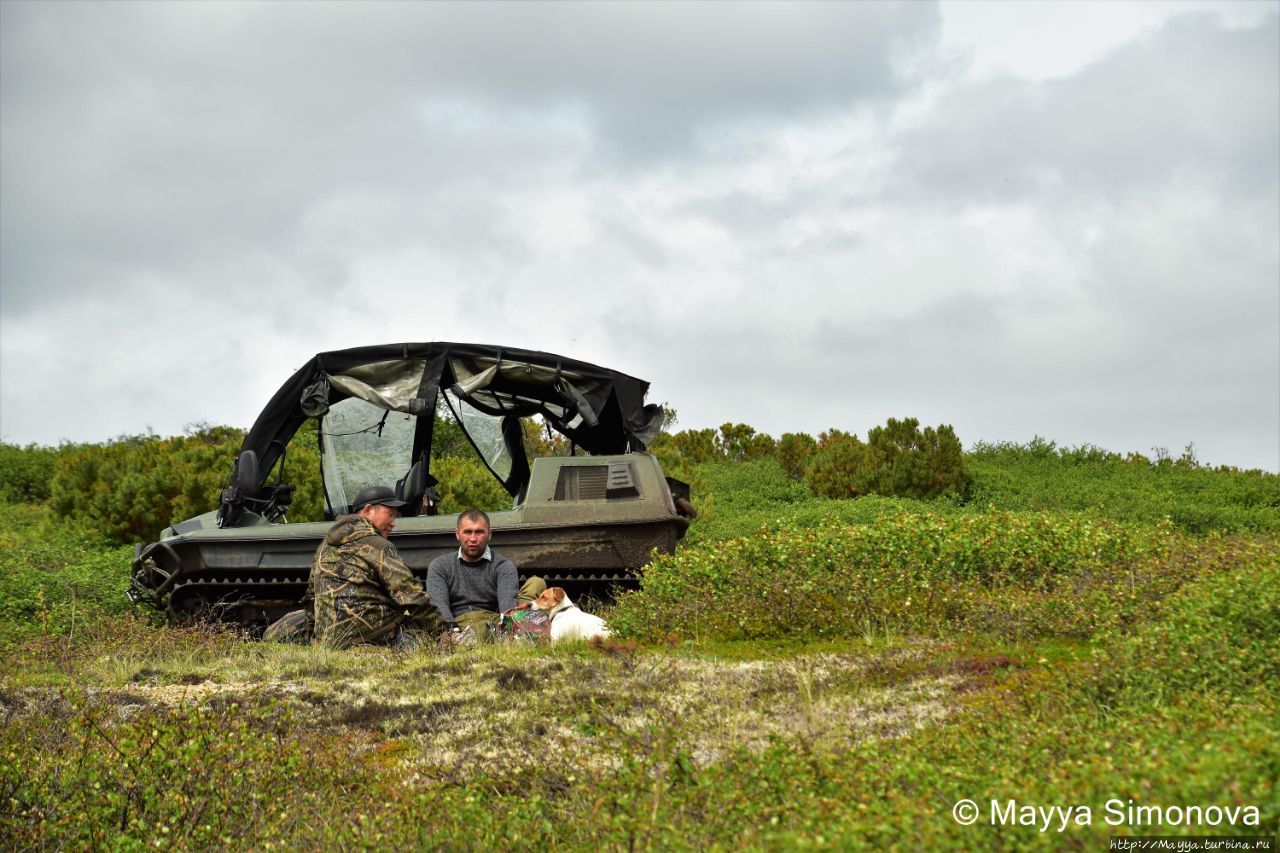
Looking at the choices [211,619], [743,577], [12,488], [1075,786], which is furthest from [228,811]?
[12,488]

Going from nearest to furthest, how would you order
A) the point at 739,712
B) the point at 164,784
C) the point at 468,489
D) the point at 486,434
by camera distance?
the point at 164,784
the point at 739,712
the point at 486,434
the point at 468,489

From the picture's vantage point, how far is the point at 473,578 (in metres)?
10.5

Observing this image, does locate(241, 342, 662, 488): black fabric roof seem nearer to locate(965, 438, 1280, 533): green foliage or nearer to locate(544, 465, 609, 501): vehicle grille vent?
locate(544, 465, 609, 501): vehicle grille vent

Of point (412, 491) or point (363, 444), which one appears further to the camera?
point (363, 444)

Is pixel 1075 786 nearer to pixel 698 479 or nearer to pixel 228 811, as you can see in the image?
pixel 228 811

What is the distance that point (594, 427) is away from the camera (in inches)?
491

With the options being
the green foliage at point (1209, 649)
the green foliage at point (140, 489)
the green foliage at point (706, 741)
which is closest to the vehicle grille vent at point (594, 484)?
the green foliage at point (706, 741)

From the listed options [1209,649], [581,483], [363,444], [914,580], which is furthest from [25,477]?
[1209,649]

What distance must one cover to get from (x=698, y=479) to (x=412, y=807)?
16947 millimetres

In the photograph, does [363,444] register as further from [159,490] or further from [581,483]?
[159,490]

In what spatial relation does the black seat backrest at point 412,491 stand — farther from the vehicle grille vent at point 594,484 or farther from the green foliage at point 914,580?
Answer: the green foliage at point 914,580

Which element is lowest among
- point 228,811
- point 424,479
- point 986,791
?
point 228,811

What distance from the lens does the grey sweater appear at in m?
10.4

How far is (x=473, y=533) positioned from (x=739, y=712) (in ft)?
15.8
